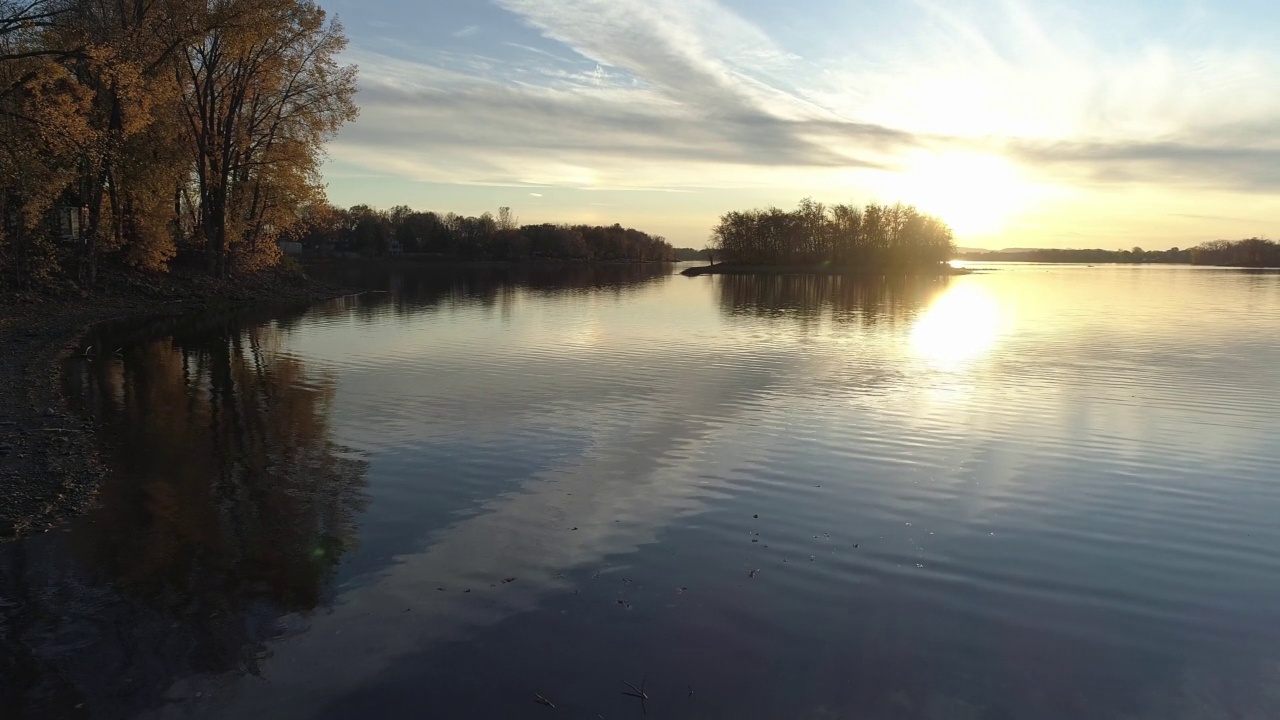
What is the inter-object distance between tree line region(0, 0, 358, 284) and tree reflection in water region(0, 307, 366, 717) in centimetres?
1110

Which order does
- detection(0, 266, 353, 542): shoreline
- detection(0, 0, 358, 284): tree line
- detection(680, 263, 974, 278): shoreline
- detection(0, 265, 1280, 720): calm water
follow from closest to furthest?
detection(0, 265, 1280, 720): calm water < detection(0, 266, 353, 542): shoreline < detection(0, 0, 358, 284): tree line < detection(680, 263, 974, 278): shoreline

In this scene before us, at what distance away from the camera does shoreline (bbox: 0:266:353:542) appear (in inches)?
361

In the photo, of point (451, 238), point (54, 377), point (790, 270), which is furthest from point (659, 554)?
point (451, 238)

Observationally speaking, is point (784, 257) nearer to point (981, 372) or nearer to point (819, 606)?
point (981, 372)

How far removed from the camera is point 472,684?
5734mm

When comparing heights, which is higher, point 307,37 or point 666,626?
point 307,37

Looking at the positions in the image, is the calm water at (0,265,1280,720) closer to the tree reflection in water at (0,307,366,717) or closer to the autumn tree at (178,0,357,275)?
the tree reflection in water at (0,307,366,717)

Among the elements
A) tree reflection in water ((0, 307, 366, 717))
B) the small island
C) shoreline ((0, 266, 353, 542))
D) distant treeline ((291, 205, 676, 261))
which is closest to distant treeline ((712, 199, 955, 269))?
the small island

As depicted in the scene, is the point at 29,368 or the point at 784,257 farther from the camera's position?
the point at 784,257

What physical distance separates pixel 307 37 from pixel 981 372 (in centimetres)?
3441

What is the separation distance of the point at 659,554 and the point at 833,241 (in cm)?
13406

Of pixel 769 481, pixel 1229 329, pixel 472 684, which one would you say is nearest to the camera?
pixel 472 684

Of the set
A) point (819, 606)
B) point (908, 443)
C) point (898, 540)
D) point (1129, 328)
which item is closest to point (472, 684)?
point (819, 606)

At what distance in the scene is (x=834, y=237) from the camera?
135875 millimetres
